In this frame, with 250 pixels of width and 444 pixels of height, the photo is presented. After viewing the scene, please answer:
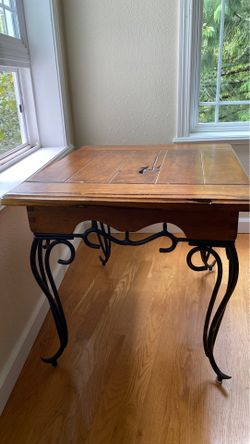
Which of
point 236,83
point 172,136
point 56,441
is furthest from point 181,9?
point 56,441

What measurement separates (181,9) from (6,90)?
1114 mm

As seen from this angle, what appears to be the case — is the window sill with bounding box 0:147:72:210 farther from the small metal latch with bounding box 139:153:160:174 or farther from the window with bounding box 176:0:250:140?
the window with bounding box 176:0:250:140

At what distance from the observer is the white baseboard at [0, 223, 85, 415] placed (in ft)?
4.07

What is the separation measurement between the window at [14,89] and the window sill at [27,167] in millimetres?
42

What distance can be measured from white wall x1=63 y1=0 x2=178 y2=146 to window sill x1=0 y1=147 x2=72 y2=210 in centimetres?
36

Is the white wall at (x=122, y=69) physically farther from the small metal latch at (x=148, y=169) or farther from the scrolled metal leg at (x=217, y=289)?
the scrolled metal leg at (x=217, y=289)

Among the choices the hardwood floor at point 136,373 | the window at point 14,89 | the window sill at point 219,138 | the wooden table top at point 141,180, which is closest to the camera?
the wooden table top at point 141,180

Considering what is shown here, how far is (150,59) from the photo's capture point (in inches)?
81.4

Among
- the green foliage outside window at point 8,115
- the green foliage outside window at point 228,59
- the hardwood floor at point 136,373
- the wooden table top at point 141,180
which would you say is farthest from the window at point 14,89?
the green foliage outside window at point 228,59

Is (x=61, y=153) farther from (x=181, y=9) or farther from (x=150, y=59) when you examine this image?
(x=181, y=9)

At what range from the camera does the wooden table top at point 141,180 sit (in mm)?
991

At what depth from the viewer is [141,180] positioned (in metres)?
1.15

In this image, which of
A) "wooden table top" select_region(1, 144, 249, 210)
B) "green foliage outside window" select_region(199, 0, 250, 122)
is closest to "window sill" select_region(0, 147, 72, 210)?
"wooden table top" select_region(1, 144, 249, 210)

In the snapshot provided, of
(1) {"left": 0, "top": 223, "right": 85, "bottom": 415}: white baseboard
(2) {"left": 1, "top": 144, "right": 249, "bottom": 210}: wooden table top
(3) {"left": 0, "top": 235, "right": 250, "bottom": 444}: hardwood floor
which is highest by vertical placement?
(2) {"left": 1, "top": 144, "right": 249, "bottom": 210}: wooden table top
